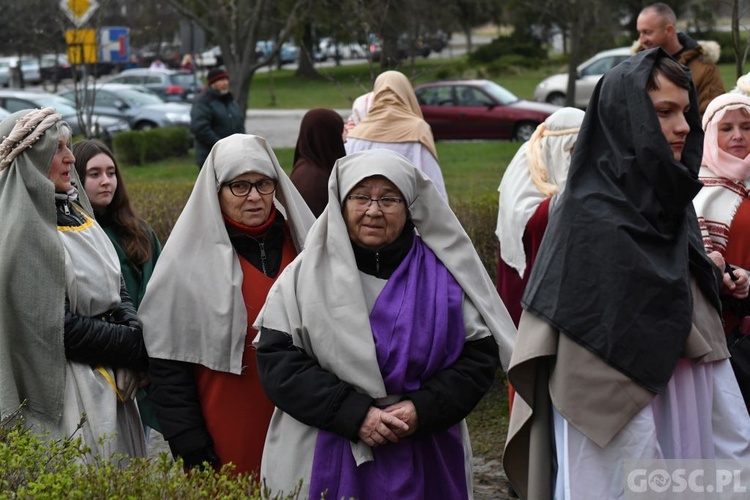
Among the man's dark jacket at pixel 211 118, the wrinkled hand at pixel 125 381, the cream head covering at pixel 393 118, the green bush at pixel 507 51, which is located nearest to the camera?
the wrinkled hand at pixel 125 381

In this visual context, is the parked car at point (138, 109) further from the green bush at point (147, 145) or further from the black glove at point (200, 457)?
the black glove at point (200, 457)

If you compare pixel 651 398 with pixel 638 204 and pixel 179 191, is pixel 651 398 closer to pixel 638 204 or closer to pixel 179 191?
pixel 638 204

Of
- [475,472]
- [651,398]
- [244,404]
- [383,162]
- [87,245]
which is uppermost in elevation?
[383,162]

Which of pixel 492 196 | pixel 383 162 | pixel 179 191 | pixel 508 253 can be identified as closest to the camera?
pixel 383 162

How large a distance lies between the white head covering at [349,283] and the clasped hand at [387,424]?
0.26 feet

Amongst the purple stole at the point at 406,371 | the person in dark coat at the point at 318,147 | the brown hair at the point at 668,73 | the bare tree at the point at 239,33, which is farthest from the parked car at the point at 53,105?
the brown hair at the point at 668,73

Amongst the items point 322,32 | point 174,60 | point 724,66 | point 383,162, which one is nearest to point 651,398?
→ point 383,162

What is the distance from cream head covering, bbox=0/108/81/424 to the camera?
4535 mm

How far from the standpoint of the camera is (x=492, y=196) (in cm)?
931

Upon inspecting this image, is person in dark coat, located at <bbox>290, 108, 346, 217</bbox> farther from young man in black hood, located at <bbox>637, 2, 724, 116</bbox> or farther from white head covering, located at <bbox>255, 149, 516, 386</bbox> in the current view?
white head covering, located at <bbox>255, 149, 516, 386</bbox>

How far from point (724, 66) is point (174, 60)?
109ft

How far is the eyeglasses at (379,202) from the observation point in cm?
411

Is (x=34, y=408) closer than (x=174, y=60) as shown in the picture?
Yes

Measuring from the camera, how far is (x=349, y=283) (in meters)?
3.98
